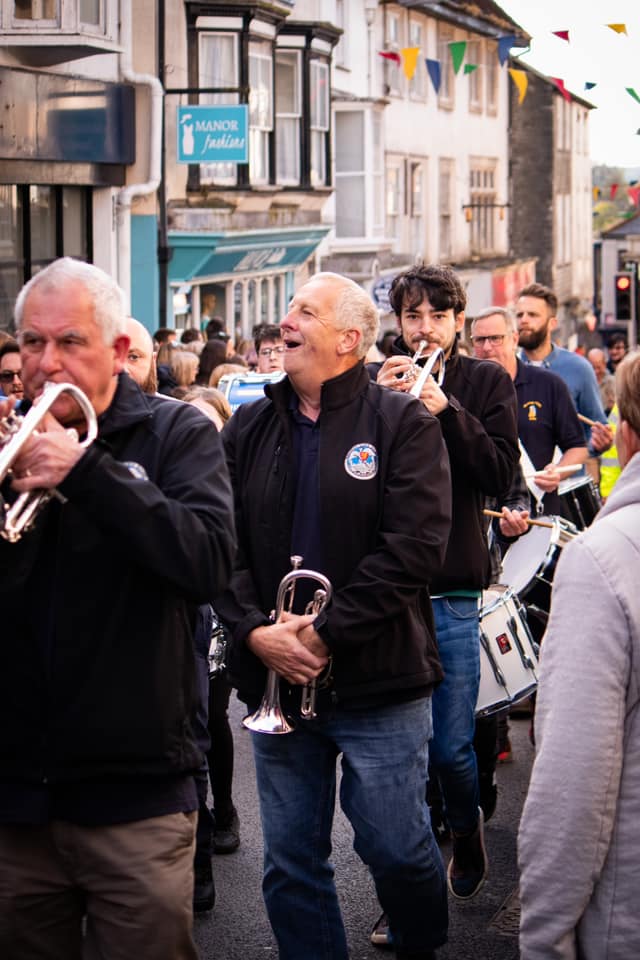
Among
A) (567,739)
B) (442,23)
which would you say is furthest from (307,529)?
(442,23)

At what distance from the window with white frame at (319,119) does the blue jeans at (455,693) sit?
80.3ft

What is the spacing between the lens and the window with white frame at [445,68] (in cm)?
4178

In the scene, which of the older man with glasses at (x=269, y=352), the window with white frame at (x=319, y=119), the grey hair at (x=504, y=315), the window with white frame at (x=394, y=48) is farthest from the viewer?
the window with white frame at (x=394, y=48)

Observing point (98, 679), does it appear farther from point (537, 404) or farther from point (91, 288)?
point (537, 404)

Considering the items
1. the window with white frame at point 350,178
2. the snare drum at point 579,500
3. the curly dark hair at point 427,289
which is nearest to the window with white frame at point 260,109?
the window with white frame at point 350,178

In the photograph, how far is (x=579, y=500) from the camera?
28.4 ft

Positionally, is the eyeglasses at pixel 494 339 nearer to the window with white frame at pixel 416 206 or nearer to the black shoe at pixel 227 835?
the black shoe at pixel 227 835

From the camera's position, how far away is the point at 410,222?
3975 centimetres

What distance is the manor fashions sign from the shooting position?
2231 centimetres

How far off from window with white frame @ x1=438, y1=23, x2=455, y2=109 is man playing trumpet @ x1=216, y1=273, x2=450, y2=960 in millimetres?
38332

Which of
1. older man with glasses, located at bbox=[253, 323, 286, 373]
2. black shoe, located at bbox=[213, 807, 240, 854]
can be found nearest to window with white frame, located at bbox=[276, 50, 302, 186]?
older man with glasses, located at bbox=[253, 323, 286, 373]

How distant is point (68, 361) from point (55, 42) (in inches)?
578

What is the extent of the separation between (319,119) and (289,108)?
2.93 feet

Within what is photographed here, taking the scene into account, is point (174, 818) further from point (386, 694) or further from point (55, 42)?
point (55, 42)
